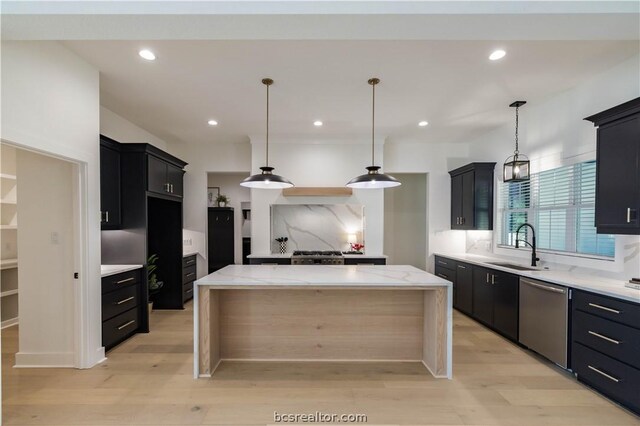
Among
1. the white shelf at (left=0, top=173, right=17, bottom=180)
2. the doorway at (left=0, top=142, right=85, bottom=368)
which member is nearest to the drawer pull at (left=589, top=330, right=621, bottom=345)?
the doorway at (left=0, top=142, right=85, bottom=368)

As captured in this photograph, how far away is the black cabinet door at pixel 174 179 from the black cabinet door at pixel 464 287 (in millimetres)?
4333

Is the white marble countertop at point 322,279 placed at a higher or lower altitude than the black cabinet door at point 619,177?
lower

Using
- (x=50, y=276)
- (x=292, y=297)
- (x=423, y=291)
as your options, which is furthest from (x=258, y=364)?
(x=50, y=276)

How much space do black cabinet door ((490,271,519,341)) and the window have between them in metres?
0.68

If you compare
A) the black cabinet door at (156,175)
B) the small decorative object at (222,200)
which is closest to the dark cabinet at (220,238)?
the small decorative object at (222,200)

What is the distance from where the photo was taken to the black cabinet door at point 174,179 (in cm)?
428

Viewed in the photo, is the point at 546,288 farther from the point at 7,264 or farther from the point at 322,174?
the point at 7,264

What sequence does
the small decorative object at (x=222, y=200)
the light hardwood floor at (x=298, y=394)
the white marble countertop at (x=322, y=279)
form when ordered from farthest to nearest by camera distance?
1. the small decorative object at (x=222, y=200)
2. the white marble countertop at (x=322, y=279)
3. the light hardwood floor at (x=298, y=394)

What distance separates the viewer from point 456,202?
5.14m

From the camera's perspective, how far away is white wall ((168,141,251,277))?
5398 mm

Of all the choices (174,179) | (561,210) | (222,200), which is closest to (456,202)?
(561,210)

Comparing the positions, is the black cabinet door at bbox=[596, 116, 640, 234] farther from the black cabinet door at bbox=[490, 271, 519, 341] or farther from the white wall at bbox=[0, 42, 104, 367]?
the white wall at bbox=[0, 42, 104, 367]

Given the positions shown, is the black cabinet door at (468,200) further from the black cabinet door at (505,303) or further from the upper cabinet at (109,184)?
the upper cabinet at (109,184)

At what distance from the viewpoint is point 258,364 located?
281cm
